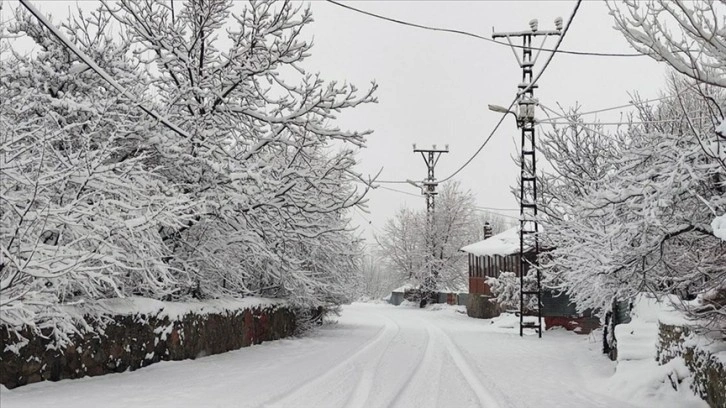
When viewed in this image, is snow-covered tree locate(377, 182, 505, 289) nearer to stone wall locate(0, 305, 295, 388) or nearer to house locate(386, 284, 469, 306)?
house locate(386, 284, 469, 306)

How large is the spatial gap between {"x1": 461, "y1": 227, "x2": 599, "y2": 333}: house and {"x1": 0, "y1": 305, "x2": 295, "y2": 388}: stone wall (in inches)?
525

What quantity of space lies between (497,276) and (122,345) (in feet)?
88.7

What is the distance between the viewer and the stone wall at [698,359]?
6.75 meters

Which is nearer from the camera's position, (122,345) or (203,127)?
(122,345)

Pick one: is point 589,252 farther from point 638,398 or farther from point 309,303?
point 309,303

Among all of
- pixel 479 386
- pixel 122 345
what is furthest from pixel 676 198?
pixel 122 345

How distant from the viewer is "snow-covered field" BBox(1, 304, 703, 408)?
25.0 ft

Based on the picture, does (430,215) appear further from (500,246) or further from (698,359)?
(698,359)

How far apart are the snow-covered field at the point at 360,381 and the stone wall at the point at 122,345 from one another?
193mm

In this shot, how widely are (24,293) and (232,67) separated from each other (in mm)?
8481

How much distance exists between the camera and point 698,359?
7.49m

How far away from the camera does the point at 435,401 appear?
8086 mm

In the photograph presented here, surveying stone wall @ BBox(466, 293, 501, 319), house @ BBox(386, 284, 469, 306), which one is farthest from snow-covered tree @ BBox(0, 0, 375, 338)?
house @ BBox(386, 284, 469, 306)

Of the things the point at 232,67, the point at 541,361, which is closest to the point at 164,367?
the point at 232,67
